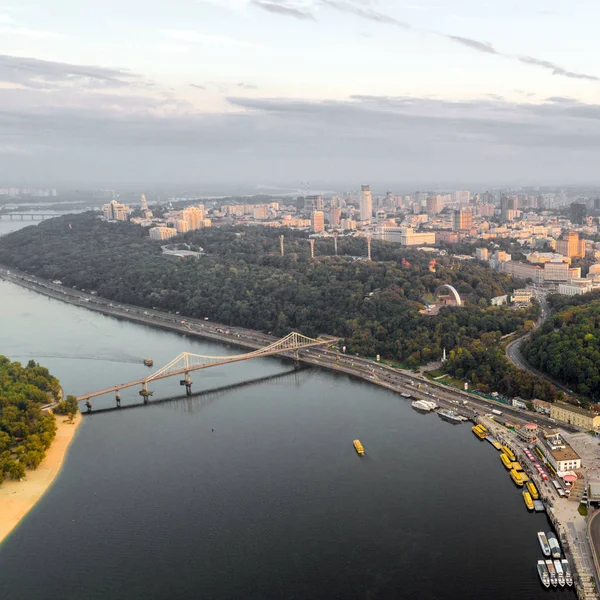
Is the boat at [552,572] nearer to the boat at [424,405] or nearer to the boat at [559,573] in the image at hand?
the boat at [559,573]

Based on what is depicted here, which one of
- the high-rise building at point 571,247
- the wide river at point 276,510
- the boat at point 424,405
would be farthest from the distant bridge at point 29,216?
the boat at point 424,405

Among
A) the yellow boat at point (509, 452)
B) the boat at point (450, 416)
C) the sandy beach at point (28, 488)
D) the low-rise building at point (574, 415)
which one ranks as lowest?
the boat at point (450, 416)

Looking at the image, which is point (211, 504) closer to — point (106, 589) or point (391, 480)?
point (106, 589)

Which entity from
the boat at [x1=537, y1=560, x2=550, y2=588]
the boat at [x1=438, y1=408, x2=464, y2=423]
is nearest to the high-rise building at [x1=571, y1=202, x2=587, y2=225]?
the boat at [x1=438, y1=408, x2=464, y2=423]

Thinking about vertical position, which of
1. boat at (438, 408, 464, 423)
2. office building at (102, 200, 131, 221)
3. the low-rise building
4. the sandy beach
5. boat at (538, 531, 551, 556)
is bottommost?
boat at (438, 408, 464, 423)

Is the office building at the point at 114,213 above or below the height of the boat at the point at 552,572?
above

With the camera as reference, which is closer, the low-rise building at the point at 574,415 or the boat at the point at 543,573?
the boat at the point at 543,573

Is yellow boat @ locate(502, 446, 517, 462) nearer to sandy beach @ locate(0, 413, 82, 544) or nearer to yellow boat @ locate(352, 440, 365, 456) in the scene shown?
yellow boat @ locate(352, 440, 365, 456)
